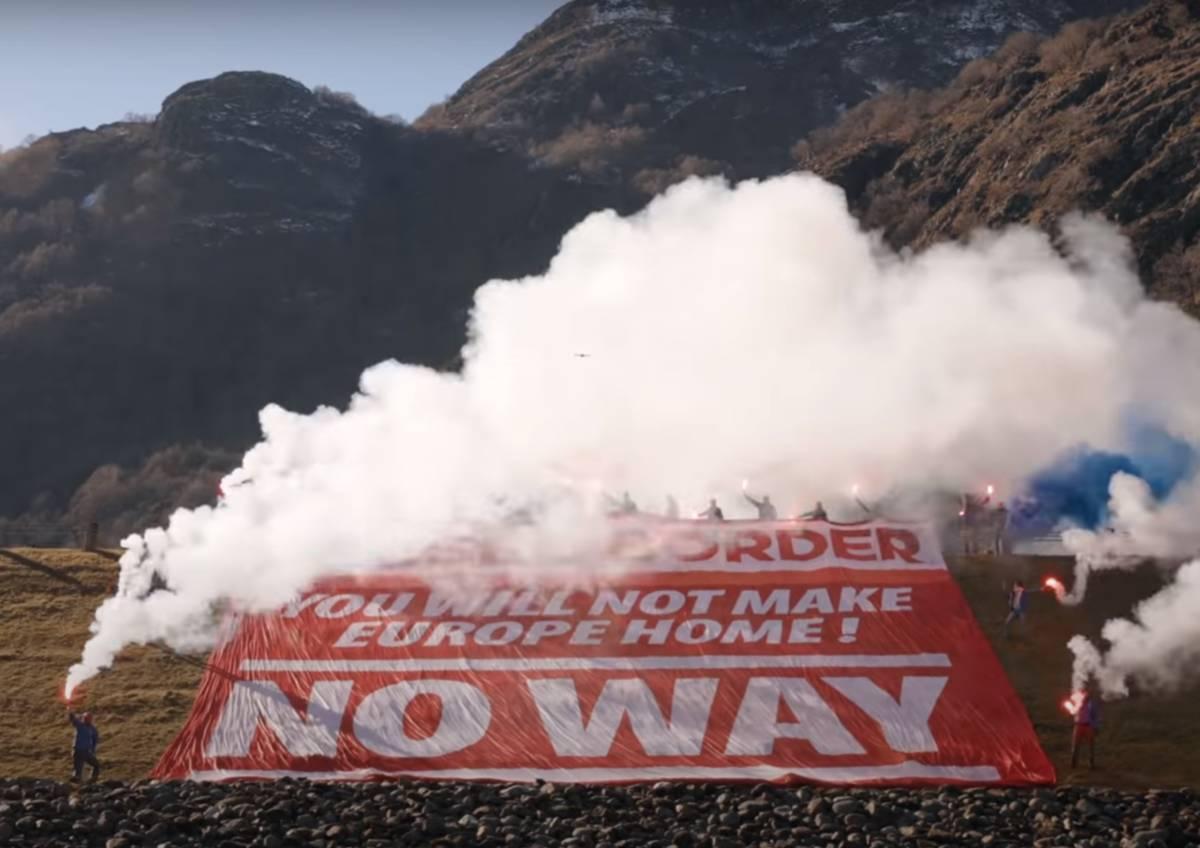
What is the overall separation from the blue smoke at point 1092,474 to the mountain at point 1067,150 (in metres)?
36.6

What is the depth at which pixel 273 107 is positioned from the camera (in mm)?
157000

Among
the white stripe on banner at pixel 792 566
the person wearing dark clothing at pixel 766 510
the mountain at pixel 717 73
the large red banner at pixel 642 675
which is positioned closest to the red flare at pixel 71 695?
the large red banner at pixel 642 675

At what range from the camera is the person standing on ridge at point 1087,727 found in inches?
1054

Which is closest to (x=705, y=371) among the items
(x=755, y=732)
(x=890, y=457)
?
(x=890, y=457)

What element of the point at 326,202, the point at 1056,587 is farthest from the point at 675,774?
the point at 326,202

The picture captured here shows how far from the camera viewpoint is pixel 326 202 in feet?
491

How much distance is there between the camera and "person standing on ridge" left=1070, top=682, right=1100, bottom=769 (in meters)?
26.8

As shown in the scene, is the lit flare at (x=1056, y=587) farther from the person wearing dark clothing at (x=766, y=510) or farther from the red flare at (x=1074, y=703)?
the person wearing dark clothing at (x=766, y=510)

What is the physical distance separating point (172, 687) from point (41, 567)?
A: 9425 mm

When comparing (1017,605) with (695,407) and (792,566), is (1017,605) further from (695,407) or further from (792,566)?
(695,407)

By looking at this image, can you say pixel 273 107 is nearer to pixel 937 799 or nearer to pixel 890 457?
pixel 890 457

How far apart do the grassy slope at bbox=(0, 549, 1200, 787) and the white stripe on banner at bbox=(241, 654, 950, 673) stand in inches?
89.8

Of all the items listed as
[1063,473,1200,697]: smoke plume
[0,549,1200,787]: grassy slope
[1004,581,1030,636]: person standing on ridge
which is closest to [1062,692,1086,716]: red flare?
[0,549,1200,787]: grassy slope

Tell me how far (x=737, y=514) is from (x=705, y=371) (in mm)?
4507
